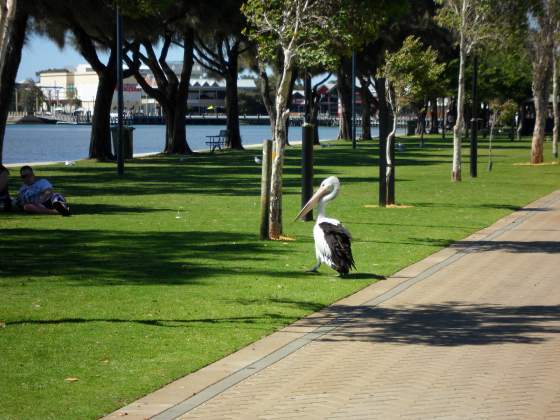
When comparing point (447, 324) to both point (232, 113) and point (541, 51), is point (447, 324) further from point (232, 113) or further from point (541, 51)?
point (232, 113)

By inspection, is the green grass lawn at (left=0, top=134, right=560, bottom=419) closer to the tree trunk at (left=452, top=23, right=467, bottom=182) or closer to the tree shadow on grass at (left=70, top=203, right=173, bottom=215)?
the tree shadow on grass at (left=70, top=203, right=173, bottom=215)

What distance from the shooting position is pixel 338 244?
12.6 m

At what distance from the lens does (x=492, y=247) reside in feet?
53.8

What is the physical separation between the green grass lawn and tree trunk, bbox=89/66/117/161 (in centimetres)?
1438

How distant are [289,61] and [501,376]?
962cm

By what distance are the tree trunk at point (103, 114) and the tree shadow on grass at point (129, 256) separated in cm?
2553

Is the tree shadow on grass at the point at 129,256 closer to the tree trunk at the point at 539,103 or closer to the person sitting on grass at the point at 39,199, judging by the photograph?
the person sitting on grass at the point at 39,199

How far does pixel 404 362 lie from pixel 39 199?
12900 millimetres

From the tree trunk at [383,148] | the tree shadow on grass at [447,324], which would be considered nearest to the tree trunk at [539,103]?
the tree trunk at [383,148]

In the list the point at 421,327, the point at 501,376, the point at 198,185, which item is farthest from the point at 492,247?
the point at 198,185

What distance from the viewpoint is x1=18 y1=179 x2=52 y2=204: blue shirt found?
2045 centimetres

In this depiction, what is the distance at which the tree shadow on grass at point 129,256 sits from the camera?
42.8ft

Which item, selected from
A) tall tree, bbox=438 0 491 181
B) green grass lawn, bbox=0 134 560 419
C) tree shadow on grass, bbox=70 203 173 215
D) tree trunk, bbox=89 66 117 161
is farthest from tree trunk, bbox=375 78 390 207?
tree trunk, bbox=89 66 117 161

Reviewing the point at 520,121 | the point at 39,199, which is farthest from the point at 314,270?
the point at 520,121
